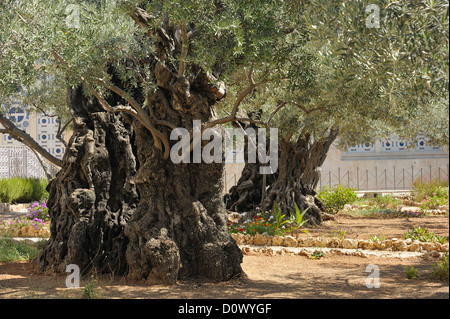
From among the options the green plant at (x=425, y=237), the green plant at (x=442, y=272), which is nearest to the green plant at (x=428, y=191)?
the green plant at (x=425, y=237)

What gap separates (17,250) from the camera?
9117mm

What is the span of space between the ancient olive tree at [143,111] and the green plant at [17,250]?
1164 mm

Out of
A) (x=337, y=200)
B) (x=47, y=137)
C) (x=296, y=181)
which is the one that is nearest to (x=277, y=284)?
(x=296, y=181)

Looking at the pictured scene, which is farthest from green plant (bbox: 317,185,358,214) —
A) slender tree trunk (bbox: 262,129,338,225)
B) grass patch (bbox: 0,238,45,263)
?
grass patch (bbox: 0,238,45,263)

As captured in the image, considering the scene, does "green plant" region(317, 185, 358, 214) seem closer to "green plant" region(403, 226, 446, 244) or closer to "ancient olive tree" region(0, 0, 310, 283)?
"green plant" region(403, 226, 446, 244)

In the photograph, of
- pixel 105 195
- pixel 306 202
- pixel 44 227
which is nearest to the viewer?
pixel 105 195

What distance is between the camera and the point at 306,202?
12.9m

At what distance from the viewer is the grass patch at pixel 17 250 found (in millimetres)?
8562

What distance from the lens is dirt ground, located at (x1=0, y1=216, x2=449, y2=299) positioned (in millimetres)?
5785

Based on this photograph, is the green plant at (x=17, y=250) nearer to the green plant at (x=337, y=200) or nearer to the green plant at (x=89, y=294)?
the green plant at (x=89, y=294)
